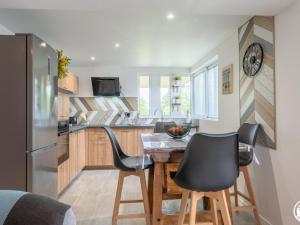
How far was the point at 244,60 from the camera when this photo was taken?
303cm

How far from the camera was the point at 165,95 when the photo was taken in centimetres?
595

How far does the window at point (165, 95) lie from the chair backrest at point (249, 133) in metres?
3.26

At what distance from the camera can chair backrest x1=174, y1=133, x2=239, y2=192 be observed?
1.68m

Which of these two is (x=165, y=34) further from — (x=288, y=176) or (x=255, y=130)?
(x=288, y=176)

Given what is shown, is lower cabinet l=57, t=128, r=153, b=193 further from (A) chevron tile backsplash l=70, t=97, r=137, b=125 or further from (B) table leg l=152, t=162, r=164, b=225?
(B) table leg l=152, t=162, r=164, b=225

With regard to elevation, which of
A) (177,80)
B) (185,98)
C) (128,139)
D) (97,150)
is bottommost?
(97,150)

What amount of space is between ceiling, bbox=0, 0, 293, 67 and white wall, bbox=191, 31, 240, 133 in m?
0.14

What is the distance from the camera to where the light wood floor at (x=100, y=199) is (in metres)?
2.71

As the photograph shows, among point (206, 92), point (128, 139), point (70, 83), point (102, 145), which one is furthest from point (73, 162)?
point (206, 92)

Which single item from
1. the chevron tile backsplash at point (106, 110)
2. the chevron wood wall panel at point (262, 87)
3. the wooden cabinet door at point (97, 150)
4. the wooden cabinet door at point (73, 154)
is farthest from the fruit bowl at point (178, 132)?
the chevron tile backsplash at point (106, 110)

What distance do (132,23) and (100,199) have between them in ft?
7.91

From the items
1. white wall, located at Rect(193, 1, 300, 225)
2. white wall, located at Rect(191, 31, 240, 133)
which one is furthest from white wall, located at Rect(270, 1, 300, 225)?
white wall, located at Rect(191, 31, 240, 133)

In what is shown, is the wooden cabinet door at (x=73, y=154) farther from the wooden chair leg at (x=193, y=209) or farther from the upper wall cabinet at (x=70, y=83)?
the wooden chair leg at (x=193, y=209)

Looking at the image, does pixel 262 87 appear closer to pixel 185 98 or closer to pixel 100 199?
pixel 100 199
